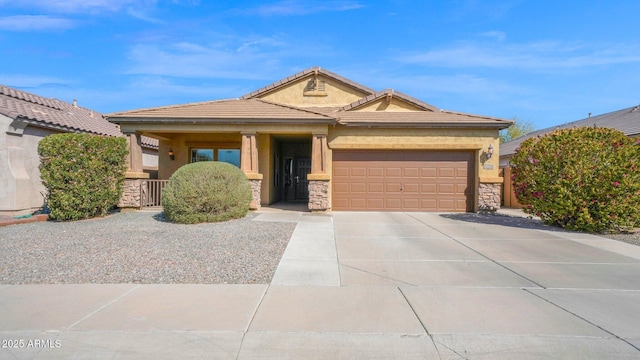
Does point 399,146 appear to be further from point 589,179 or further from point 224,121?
point 224,121

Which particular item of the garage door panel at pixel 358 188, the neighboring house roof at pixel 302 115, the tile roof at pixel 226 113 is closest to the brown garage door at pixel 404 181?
the garage door panel at pixel 358 188

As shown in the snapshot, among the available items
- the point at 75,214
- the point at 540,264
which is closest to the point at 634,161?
the point at 540,264

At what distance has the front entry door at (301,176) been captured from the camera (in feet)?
62.2

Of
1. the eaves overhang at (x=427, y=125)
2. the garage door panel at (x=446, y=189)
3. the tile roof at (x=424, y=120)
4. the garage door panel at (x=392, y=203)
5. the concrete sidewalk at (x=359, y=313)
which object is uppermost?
the tile roof at (x=424, y=120)

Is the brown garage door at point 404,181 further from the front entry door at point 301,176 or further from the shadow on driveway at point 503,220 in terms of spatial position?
the front entry door at point 301,176

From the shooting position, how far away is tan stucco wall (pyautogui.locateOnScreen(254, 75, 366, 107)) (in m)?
17.7

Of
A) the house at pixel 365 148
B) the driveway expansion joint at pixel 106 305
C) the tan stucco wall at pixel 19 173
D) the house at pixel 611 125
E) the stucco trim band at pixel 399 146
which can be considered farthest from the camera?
the house at pixel 611 125

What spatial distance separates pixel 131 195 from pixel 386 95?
11238 mm

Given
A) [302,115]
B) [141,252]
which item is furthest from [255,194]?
[141,252]

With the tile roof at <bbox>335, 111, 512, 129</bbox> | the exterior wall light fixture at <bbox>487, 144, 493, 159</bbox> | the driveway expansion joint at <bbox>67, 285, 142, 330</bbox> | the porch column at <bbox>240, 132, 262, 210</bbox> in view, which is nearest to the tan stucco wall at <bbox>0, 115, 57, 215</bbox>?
the porch column at <bbox>240, 132, 262, 210</bbox>

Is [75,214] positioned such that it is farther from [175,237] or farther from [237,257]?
[237,257]

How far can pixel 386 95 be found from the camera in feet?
50.4

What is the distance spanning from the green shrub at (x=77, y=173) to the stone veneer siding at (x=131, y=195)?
1485mm

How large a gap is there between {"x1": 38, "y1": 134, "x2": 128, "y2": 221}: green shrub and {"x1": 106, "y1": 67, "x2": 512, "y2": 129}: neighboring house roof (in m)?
2.37
